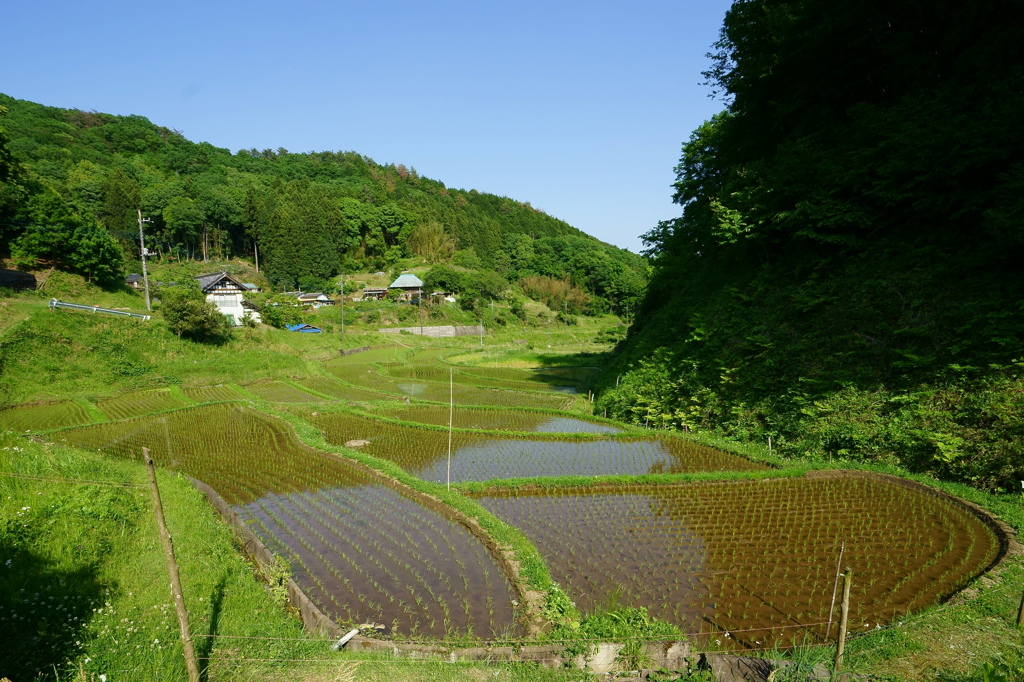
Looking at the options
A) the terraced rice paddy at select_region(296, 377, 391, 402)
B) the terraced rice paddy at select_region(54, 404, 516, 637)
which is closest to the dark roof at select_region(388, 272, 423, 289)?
the terraced rice paddy at select_region(296, 377, 391, 402)

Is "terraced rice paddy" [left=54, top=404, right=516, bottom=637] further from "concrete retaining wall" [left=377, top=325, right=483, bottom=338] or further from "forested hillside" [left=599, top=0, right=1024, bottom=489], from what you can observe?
"concrete retaining wall" [left=377, top=325, right=483, bottom=338]

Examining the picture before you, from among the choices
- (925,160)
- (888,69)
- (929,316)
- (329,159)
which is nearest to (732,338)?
(929,316)

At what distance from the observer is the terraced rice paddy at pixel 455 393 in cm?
2144

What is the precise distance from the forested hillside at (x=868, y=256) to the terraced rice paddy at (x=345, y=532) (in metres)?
9.15

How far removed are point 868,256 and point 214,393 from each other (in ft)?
82.7

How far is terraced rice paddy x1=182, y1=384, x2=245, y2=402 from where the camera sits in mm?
20906

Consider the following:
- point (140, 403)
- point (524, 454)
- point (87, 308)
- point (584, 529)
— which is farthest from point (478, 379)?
point (87, 308)

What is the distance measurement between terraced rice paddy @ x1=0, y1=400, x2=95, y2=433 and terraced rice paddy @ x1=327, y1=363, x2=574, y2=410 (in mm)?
10940

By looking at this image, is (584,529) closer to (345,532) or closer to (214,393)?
(345,532)

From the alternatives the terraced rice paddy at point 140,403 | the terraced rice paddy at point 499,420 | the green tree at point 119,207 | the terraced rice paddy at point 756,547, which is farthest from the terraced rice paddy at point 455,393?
the green tree at point 119,207

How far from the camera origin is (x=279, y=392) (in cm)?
2295

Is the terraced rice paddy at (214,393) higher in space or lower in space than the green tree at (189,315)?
lower

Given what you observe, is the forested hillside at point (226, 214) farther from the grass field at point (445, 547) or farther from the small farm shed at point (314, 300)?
the grass field at point (445, 547)

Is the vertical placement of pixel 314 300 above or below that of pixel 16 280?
below
